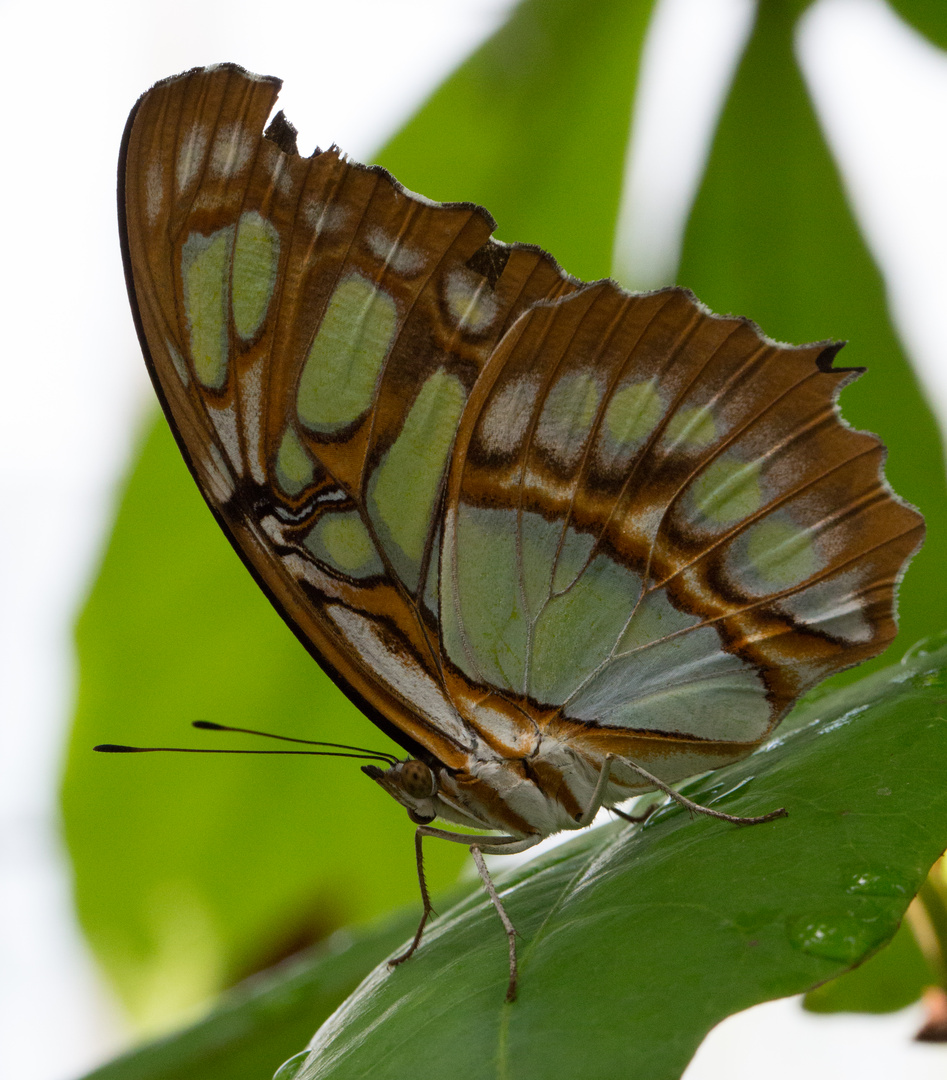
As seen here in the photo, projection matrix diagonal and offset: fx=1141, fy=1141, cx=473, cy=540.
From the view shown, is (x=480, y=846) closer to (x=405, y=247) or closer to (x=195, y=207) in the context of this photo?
(x=405, y=247)

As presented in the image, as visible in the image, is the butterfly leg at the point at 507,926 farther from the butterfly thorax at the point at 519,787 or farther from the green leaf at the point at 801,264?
the green leaf at the point at 801,264

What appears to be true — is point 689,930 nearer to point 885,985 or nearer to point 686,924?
point 686,924

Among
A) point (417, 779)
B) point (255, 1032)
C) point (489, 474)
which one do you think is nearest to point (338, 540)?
point (489, 474)

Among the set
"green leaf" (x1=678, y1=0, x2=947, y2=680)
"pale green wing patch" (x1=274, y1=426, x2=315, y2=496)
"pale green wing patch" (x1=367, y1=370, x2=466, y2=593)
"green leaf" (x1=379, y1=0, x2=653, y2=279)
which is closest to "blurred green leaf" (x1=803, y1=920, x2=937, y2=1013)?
"green leaf" (x1=678, y1=0, x2=947, y2=680)

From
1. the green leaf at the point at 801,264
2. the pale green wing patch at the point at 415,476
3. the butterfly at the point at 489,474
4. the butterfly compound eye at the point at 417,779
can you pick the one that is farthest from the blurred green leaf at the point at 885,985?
the pale green wing patch at the point at 415,476

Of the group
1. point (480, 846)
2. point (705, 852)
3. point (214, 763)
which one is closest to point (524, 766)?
point (480, 846)

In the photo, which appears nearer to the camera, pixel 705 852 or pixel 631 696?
pixel 705 852
